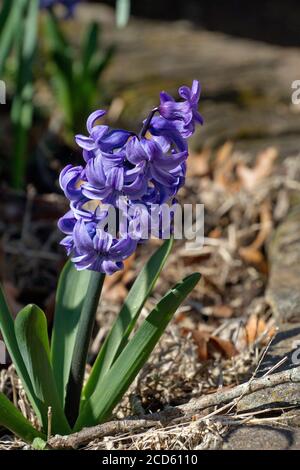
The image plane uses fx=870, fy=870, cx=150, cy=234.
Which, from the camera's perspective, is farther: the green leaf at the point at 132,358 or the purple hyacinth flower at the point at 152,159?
the green leaf at the point at 132,358

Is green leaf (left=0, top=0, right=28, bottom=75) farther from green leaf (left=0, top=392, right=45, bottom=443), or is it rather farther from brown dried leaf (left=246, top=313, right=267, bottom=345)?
green leaf (left=0, top=392, right=45, bottom=443)

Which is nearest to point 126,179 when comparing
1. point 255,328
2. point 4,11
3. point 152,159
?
point 152,159

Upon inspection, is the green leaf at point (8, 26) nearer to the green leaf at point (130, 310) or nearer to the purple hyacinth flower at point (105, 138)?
the green leaf at point (130, 310)

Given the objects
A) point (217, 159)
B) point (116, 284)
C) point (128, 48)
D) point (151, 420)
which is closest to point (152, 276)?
point (151, 420)

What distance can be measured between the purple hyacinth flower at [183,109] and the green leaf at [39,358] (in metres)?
0.43

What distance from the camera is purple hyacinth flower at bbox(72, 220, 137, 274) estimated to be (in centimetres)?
158

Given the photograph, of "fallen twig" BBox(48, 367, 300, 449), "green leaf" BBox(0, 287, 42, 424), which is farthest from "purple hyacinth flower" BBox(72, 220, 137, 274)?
"fallen twig" BBox(48, 367, 300, 449)

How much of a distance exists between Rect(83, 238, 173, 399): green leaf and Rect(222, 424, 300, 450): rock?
0.31 m

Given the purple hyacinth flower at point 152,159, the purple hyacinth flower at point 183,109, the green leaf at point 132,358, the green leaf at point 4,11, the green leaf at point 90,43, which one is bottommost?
the green leaf at point 132,358

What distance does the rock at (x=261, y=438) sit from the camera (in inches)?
65.4

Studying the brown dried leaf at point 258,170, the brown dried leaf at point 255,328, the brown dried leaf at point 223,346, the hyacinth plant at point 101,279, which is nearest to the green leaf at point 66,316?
the hyacinth plant at point 101,279

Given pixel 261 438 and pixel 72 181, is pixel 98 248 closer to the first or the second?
pixel 72 181

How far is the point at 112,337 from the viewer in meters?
1.89

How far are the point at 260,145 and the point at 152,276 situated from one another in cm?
189
